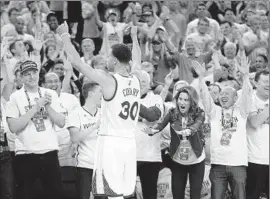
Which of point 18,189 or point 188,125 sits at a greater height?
point 188,125

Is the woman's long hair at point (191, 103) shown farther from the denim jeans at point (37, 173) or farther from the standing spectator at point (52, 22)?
the standing spectator at point (52, 22)

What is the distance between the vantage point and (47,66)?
11.9m

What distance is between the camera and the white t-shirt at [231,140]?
31.0 ft

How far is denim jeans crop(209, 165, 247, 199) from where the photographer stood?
9.34m

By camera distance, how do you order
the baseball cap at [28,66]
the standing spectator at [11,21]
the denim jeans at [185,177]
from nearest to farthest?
the baseball cap at [28,66] < the denim jeans at [185,177] < the standing spectator at [11,21]

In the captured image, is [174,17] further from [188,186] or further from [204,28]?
[188,186]

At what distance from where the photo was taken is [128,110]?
24.6ft

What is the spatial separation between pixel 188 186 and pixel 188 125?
1.12 m

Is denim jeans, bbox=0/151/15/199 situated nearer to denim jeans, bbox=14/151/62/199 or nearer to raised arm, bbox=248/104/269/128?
denim jeans, bbox=14/151/62/199

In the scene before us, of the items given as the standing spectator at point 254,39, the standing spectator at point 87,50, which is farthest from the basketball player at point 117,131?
the standing spectator at point 254,39

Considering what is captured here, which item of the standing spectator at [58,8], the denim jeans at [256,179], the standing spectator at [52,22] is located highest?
the standing spectator at [58,8]

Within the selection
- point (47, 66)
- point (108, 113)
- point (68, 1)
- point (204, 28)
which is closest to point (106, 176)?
point (108, 113)

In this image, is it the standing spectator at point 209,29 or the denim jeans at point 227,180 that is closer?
the denim jeans at point 227,180

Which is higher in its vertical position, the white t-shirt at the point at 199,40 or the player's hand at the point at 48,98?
the white t-shirt at the point at 199,40
